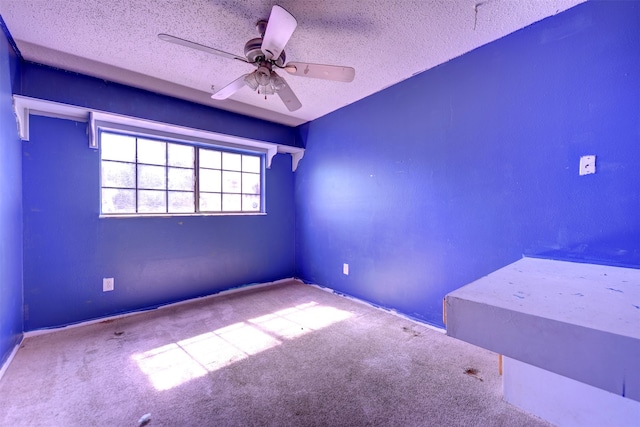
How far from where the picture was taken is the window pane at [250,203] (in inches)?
143

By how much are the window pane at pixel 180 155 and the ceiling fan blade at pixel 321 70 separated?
2003mm

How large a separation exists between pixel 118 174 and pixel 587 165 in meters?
3.84

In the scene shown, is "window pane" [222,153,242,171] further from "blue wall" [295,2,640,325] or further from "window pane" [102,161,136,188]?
"blue wall" [295,2,640,325]

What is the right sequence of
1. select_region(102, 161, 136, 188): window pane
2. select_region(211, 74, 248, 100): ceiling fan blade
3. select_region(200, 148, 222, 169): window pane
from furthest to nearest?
1. select_region(200, 148, 222, 169): window pane
2. select_region(102, 161, 136, 188): window pane
3. select_region(211, 74, 248, 100): ceiling fan blade

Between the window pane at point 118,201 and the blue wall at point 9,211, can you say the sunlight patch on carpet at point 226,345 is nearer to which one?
the blue wall at point 9,211

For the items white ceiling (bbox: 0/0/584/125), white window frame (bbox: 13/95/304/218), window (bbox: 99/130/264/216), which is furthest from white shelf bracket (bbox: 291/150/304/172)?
white ceiling (bbox: 0/0/584/125)

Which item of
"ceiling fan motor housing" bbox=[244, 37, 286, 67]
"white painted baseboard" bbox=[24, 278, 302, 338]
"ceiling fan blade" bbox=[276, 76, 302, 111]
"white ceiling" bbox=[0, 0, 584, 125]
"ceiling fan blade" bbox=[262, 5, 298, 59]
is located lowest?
"white painted baseboard" bbox=[24, 278, 302, 338]

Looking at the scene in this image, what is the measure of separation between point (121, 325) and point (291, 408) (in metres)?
1.93

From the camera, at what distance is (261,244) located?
143 inches

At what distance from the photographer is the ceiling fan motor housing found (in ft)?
5.34

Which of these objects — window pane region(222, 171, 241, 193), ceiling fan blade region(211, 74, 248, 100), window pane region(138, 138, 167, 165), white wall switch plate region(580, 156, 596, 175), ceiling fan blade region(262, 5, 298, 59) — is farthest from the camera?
window pane region(222, 171, 241, 193)

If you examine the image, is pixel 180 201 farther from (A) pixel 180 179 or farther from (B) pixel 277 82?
(B) pixel 277 82

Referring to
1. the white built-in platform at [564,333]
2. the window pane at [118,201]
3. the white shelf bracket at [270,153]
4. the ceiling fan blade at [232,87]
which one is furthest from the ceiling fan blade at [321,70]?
the window pane at [118,201]

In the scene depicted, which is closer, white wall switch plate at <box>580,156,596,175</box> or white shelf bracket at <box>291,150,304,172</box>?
white wall switch plate at <box>580,156,596,175</box>
